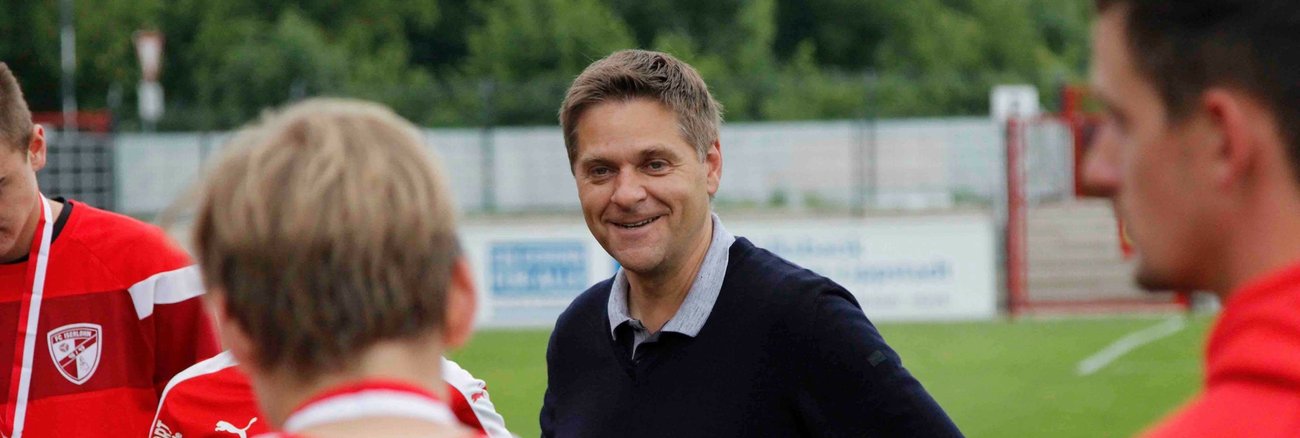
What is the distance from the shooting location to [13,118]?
350cm

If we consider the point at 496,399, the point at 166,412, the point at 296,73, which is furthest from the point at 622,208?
the point at 296,73

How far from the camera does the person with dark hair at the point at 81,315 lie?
3590 millimetres

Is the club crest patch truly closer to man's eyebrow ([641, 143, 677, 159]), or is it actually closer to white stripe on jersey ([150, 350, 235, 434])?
white stripe on jersey ([150, 350, 235, 434])

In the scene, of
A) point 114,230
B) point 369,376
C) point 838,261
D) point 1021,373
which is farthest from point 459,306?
point 838,261

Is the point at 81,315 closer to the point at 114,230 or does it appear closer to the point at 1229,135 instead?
the point at 114,230

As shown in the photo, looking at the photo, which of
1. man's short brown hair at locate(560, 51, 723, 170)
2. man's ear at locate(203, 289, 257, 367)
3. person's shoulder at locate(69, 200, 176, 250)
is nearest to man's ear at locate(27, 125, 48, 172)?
person's shoulder at locate(69, 200, 176, 250)

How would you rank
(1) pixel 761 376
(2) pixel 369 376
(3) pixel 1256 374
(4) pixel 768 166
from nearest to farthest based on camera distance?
→ (3) pixel 1256 374 → (2) pixel 369 376 → (1) pixel 761 376 → (4) pixel 768 166

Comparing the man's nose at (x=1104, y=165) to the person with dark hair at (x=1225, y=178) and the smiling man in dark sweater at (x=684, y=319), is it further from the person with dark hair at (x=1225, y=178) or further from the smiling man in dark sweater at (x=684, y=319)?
the smiling man in dark sweater at (x=684, y=319)

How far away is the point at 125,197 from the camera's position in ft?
84.1

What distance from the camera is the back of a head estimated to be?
134 cm

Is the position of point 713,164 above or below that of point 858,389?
above

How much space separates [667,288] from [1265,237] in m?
2.16

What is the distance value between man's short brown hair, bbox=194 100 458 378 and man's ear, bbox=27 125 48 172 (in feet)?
6.86

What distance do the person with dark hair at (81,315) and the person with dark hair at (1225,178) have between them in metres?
2.60
